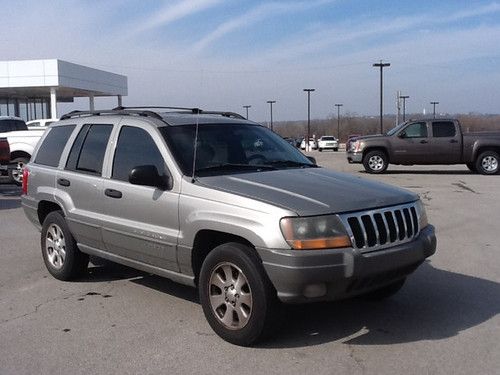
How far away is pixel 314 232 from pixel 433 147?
17152mm

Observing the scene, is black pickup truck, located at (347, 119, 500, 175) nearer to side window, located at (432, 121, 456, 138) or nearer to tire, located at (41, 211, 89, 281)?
side window, located at (432, 121, 456, 138)

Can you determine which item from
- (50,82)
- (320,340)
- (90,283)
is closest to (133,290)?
(90,283)

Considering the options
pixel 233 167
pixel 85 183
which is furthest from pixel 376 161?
pixel 233 167

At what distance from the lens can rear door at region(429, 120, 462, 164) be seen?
2016 cm

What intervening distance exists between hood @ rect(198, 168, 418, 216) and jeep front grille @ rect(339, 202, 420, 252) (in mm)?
61

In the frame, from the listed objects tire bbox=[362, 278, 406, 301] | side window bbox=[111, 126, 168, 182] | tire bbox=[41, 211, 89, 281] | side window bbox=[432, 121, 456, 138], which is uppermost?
side window bbox=[432, 121, 456, 138]

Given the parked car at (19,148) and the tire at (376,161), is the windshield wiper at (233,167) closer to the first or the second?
the parked car at (19,148)

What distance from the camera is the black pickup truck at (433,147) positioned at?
20.1 metres

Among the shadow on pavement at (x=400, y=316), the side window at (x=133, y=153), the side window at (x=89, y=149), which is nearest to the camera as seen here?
the shadow on pavement at (x=400, y=316)

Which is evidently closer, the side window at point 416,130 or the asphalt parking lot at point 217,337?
the asphalt parking lot at point 217,337

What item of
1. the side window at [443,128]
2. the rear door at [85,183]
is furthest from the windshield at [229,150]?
the side window at [443,128]

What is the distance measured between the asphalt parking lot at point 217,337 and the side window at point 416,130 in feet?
44.9

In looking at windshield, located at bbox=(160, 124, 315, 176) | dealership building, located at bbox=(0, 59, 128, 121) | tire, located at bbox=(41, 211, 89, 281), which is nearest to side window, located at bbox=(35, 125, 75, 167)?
tire, located at bbox=(41, 211, 89, 281)

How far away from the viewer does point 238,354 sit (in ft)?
14.3
